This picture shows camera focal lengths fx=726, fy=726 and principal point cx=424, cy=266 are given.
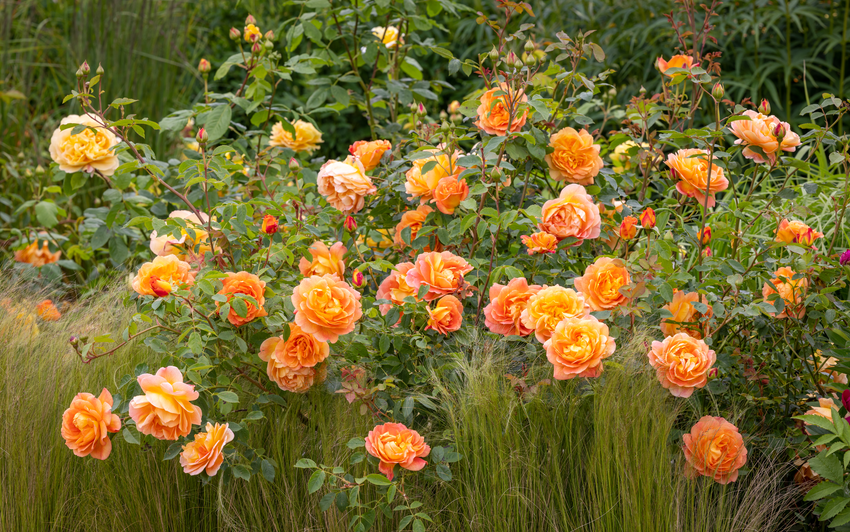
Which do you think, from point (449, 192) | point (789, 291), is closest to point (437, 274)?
point (449, 192)

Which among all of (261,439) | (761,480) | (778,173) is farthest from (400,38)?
(778,173)

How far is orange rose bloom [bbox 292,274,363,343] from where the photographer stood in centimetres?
142

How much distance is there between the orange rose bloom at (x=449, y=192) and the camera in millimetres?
1731

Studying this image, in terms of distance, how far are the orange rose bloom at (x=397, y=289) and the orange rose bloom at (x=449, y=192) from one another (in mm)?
185

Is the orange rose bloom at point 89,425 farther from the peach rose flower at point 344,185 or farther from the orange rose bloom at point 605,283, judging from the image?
the orange rose bloom at point 605,283

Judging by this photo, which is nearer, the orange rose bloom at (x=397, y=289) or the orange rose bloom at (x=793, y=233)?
the orange rose bloom at (x=397, y=289)

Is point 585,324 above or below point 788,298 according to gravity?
above

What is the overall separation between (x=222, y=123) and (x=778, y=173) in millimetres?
2996

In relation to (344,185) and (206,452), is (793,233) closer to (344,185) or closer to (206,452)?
(344,185)

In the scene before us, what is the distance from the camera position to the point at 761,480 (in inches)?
60.7

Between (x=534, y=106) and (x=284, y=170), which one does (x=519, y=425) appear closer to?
(x=534, y=106)

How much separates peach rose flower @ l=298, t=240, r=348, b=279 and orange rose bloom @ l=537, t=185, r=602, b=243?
503 millimetres

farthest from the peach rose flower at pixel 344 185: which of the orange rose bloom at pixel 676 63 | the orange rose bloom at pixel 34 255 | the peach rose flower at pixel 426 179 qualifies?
the orange rose bloom at pixel 34 255

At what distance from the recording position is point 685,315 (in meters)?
1.66
